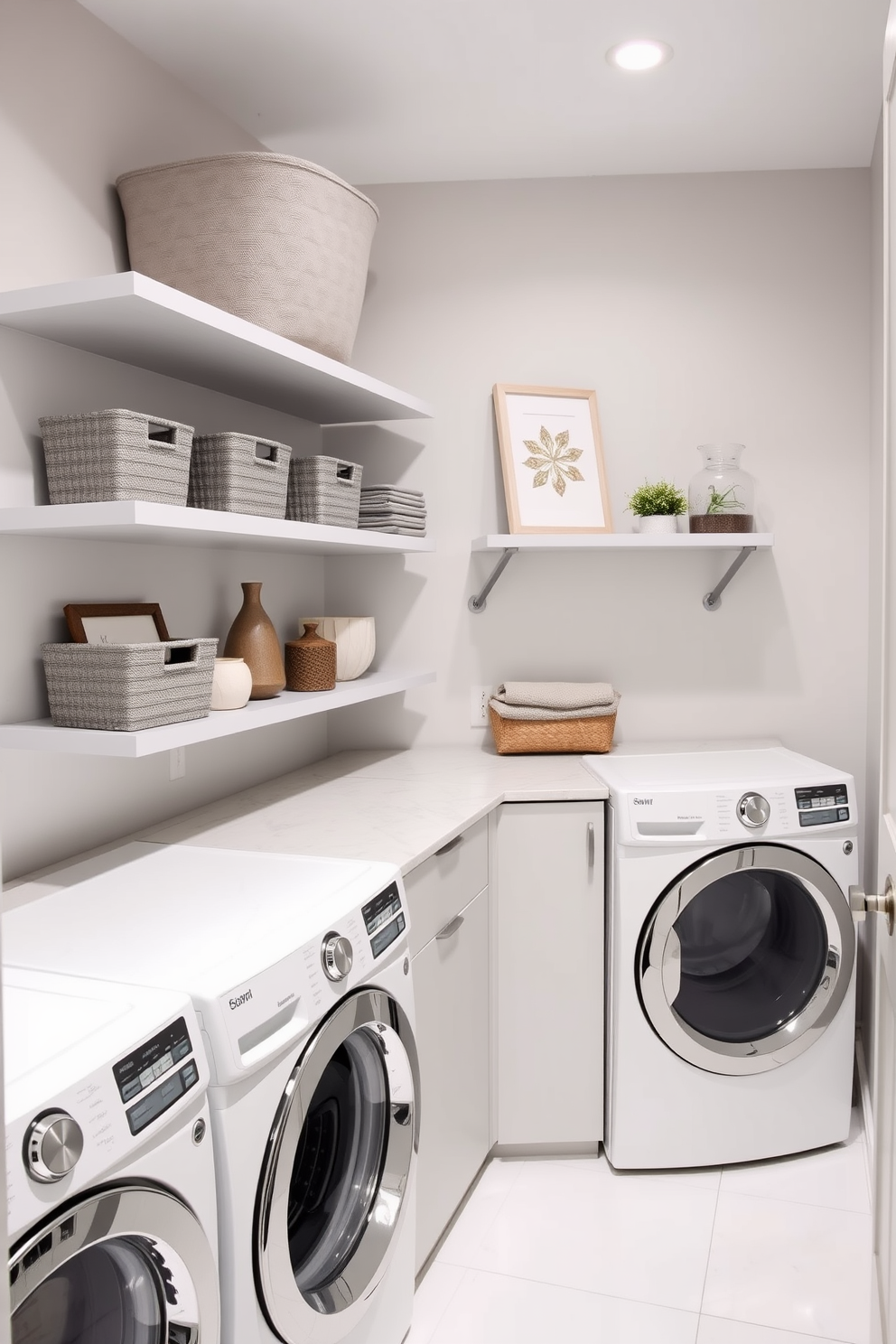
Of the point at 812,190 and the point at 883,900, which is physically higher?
the point at 812,190

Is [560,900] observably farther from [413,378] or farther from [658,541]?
[413,378]

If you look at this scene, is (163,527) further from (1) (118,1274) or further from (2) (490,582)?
(2) (490,582)

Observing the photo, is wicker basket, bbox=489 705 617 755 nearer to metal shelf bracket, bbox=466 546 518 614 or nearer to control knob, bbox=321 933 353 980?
metal shelf bracket, bbox=466 546 518 614

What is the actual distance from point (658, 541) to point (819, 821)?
0.84 metres

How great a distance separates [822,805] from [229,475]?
1.51 metres

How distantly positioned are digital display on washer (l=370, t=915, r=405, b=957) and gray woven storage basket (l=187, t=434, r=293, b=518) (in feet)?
2.68

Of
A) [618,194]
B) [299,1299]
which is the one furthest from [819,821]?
[618,194]

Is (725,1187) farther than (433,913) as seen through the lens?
Yes

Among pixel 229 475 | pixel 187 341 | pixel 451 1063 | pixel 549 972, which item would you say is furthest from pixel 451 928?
pixel 187 341

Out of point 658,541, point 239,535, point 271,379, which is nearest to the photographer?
point 239,535

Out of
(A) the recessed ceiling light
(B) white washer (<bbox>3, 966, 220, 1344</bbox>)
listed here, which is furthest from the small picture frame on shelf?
(A) the recessed ceiling light

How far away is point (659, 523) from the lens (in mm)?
2688

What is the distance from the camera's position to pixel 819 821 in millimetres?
2262

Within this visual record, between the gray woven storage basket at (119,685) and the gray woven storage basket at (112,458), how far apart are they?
0.25 metres
